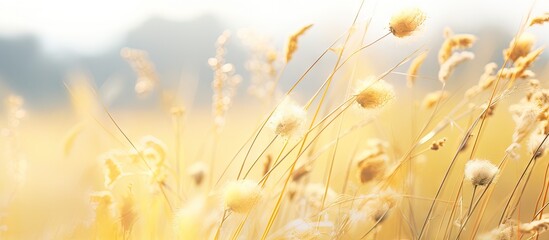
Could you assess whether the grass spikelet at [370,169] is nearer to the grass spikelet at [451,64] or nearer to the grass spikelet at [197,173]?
the grass spikelet at [451,64]

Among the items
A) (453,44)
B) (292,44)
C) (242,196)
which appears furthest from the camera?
(453,44)

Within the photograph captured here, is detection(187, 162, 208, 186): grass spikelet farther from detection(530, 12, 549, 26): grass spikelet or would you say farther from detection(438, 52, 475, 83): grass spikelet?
detection(530, 12, 549, 26): grass spikelet

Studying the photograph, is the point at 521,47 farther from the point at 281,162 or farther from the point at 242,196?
the point at 242,196

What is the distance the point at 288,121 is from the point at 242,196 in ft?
0.43

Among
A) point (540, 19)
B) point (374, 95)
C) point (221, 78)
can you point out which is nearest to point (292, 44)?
point (374, 95)

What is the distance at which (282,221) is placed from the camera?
158 cm

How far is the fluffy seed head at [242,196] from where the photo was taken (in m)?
0.91

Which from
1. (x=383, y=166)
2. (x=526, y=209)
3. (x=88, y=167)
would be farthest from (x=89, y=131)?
(x=526, y=209)

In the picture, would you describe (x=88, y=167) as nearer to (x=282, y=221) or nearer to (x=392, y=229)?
(x=282, y=221)

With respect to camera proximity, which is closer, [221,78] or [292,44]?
[292,44]

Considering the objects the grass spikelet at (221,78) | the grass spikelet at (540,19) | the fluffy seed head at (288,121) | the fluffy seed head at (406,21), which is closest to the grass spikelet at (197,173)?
the grass spikelet at (221,78)

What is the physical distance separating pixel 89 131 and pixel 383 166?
1.94 feet

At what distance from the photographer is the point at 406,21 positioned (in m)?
1.01

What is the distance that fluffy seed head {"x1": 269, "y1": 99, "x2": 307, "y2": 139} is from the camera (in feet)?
3.20
